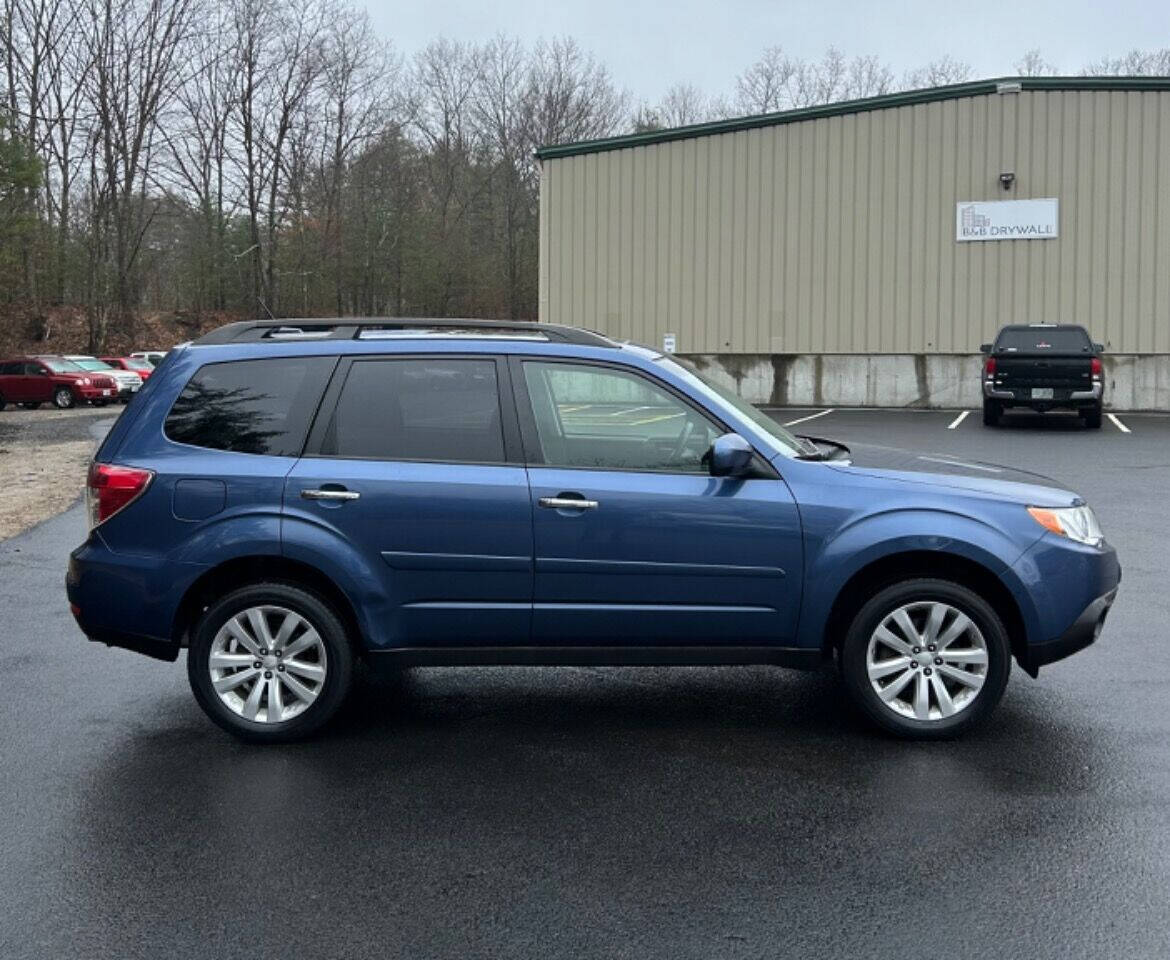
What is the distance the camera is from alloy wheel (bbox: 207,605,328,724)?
5.32m

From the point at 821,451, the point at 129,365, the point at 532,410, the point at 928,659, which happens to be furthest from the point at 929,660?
the point at 129,365

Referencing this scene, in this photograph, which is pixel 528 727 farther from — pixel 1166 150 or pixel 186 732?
pixel 1166 150

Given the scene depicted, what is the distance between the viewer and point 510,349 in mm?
5488

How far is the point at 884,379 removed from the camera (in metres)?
30.4

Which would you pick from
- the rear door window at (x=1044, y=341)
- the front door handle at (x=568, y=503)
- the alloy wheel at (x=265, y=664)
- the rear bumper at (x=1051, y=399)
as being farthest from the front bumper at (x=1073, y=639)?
the rear door window at (x=1044, y=341)

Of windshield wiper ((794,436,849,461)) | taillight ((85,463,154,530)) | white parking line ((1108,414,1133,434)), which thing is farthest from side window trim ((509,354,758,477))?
white parking line ((1108,414,1133,434))

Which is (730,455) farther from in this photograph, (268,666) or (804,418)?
(804,418)

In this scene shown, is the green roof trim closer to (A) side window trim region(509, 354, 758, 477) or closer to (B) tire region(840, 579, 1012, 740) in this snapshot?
(A) side window trim region(509, 354, 758, 477)

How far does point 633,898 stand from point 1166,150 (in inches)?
1144

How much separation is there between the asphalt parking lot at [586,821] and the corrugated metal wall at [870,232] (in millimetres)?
24164

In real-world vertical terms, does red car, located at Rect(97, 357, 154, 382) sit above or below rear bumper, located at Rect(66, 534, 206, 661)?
above

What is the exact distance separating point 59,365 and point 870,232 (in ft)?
76.0

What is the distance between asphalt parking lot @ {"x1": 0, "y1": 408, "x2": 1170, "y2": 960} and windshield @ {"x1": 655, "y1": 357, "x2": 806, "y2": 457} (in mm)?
1262

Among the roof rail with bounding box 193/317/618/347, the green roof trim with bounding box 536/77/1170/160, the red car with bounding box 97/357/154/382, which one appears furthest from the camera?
the red car with bounding box 97/357/154/382
